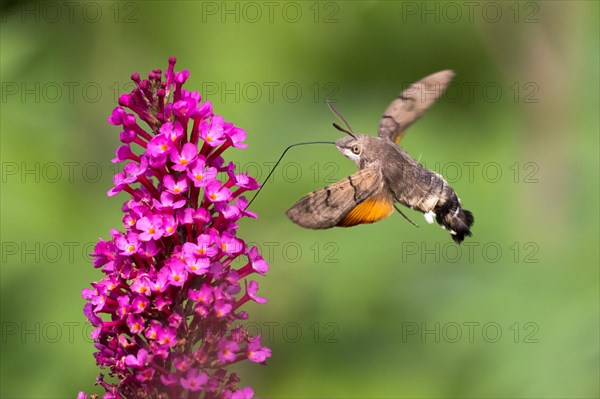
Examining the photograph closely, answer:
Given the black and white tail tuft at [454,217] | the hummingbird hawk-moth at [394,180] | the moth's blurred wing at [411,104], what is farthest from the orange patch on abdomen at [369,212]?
the moth's blurred wing at [411,104]

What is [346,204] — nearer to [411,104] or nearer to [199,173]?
[199,173]

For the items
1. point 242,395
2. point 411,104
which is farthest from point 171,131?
point 411,104

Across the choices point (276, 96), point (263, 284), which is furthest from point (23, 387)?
point (276, 96)

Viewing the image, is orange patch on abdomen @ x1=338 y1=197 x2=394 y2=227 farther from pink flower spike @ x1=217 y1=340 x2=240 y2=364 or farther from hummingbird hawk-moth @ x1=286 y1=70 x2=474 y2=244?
pink flower spike @ x1=217 y1=340 x2=240 y2=364

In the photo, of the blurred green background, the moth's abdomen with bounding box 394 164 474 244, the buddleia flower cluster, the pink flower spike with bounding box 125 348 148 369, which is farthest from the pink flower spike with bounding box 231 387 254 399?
the blurred green background

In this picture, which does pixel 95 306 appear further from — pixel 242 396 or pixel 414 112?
pixel 414 112
